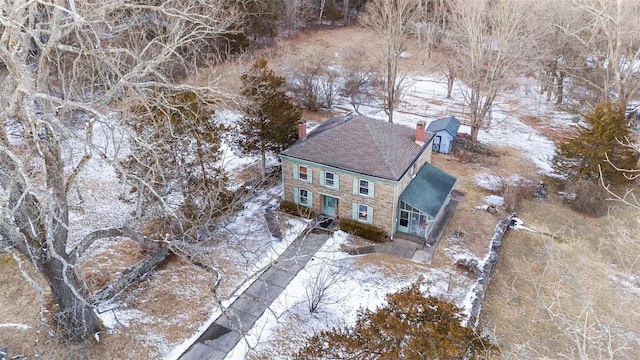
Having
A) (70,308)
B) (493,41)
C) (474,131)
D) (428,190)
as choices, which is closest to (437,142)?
(474,131)

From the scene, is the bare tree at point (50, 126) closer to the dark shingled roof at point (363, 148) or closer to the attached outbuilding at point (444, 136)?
the dark shingled roof at point (363, 148)

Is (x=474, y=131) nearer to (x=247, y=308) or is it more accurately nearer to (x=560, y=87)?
(x=560, y=87)

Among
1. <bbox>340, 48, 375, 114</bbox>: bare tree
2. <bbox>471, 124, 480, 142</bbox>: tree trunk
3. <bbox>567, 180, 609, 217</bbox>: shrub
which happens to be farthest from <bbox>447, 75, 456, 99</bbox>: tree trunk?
<bbox>567, 180, 609, 217</bbox>: shrub

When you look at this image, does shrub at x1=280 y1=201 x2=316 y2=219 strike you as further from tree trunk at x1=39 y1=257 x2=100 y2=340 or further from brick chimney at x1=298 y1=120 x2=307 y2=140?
tree trunk at x1=39 y1=257 x2=100 y2=340

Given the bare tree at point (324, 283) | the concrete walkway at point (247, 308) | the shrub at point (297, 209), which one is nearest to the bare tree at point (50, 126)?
the concrete walkway at point (247, 308)

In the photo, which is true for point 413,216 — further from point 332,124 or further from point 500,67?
point 500,67

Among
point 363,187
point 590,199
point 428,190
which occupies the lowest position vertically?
point 590,199

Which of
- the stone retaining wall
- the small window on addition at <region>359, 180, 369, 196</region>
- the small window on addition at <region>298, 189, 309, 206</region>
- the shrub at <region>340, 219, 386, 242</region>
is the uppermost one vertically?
the small window on addition at <region>359, 180, 369, 196</region>
